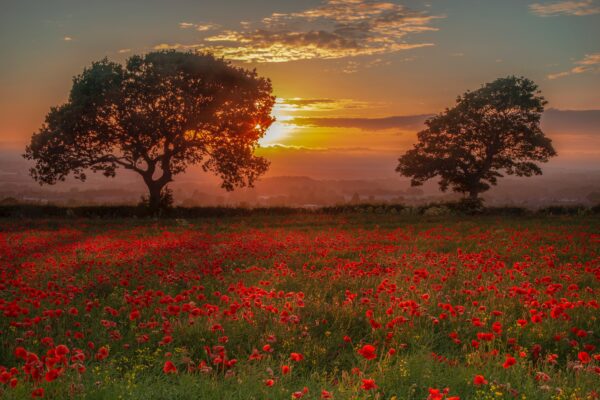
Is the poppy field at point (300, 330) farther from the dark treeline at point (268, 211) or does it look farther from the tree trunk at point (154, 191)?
the tree trunk at point (154, 191)

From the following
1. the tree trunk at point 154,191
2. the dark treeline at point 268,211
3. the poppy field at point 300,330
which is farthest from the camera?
the tree trunk at point 154,191

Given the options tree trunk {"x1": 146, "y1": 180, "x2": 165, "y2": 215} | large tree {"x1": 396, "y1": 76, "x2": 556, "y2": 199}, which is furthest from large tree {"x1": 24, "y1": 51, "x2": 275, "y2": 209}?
large tree {"x1": 396, "y1": 76, "x2": 556, "y2": 199}

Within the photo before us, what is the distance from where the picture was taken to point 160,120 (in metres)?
38.9

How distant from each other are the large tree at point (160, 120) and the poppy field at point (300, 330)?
25467 mm

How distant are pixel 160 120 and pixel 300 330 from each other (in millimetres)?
33884

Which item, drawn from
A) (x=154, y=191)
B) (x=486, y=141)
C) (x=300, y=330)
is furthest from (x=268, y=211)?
(x=300, y=330)

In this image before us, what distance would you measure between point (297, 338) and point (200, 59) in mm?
35892

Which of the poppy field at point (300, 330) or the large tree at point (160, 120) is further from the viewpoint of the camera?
the large tree at point (160, 120)

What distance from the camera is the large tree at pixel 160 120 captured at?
38906mm

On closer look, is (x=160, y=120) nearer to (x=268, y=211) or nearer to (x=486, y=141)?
(x=268, y=211)

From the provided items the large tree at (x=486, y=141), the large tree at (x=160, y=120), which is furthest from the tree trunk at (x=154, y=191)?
the large tree at (x=486, y=141)

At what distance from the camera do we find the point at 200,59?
40.2 m

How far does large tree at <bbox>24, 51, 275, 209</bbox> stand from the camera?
3891 centimetres

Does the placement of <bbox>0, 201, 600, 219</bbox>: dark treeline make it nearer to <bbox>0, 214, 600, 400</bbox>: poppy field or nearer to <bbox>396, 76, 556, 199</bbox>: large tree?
<bbox>396, 76, 556, 199</bbox>: large tree
